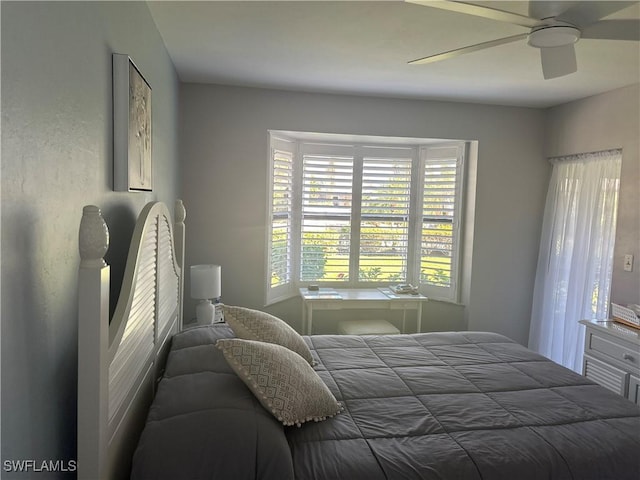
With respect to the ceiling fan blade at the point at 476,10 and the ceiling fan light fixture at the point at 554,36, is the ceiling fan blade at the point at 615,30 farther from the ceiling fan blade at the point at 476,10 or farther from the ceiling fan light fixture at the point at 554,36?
the ceiling fan blade at the point at 476,10

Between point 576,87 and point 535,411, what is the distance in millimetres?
2764

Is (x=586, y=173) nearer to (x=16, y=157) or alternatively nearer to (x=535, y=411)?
(x=535, y=411)

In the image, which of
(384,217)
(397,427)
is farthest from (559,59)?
(384,217)

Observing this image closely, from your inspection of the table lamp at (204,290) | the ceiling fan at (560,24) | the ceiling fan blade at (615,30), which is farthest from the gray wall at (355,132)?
the ceiling fan blade at (615,30)

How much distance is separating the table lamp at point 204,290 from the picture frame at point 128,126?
1.29 m

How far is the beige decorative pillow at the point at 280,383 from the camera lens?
5.15 feet

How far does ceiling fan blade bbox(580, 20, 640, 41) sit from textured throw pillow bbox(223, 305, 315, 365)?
1.92 meters

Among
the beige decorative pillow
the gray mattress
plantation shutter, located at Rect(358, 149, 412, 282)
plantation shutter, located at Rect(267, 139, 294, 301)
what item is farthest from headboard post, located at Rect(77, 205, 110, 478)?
plantation shutter, located at Rect(358, 149, 412, 282)

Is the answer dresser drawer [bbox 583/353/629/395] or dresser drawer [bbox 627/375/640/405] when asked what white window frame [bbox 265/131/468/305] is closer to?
dresser drawer [bbox 583/353/629/395]

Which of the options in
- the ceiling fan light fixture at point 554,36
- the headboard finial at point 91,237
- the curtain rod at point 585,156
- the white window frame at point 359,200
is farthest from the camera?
the white window frame at point 359,200

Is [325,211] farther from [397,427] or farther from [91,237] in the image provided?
[91,237]

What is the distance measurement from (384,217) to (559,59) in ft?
8.41

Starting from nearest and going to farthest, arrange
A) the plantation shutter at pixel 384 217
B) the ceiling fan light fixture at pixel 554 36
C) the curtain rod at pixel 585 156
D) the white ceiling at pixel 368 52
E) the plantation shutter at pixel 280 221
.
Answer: the ceiling fan light fixture at pixel 554 36 < the white ceiling at pixel 368 52 < the curtain rod at pixel 585 156 < the plantation shutter at pixel 280 221 < the plantation shutter at pixel 384 217

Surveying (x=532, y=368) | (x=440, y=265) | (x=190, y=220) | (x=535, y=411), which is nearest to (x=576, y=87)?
(x=440, y=265)
